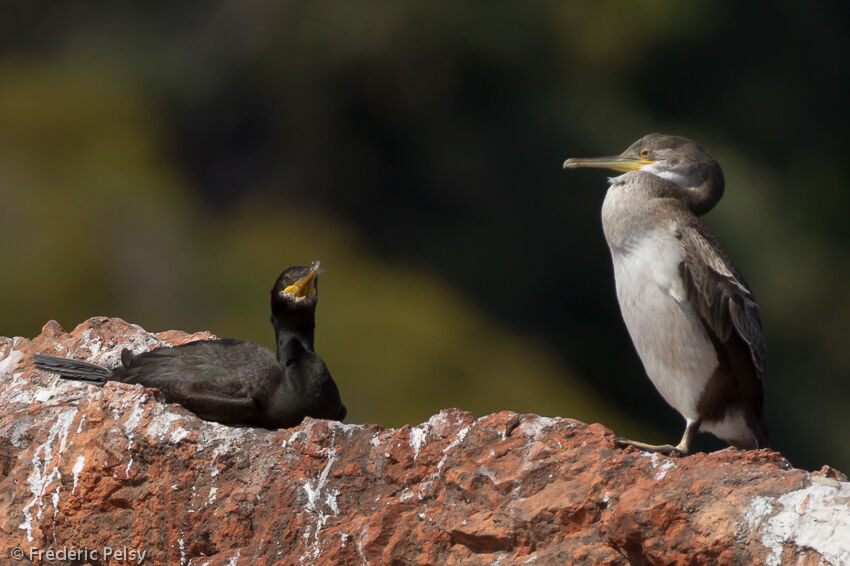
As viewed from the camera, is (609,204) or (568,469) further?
(609,204)

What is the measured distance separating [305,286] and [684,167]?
6.08 feet

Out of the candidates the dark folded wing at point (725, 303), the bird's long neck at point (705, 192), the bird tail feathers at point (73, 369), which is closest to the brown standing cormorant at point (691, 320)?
the dark folded wing at point (725, 303)

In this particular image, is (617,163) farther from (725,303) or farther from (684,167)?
(725,303)

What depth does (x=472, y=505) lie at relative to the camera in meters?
3.95

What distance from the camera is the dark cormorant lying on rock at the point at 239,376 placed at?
5.25 m

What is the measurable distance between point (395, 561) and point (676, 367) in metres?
1.80

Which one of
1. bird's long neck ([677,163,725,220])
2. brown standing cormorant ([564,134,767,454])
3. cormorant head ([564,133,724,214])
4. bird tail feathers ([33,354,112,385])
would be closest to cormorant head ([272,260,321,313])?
bird tail feathers ([33,354,112,385])

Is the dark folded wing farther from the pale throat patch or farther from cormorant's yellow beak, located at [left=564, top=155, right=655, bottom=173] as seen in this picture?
cormorant's yellow beak, located at [left=564, top=155, right=655, bottom=173]

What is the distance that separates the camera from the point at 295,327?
575 cm

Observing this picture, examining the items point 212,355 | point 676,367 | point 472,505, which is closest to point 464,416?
point 472,505

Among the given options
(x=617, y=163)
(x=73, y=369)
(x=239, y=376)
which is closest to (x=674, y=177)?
(x=617, y=163)

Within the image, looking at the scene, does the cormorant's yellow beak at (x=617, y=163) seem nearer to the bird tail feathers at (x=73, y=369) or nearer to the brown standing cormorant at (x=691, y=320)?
the brown standing cormorant at (x=691, y=320)

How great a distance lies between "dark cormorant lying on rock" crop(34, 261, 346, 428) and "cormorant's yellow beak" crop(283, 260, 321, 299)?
0.33 feet

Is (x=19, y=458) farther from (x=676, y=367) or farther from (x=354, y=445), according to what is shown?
(x=676, y=367)
